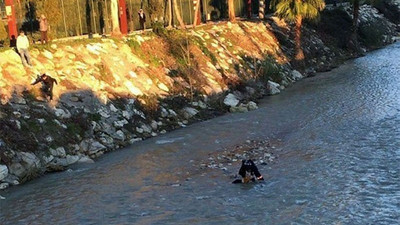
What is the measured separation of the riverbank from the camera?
65.9 feet

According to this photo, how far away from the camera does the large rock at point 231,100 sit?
28500mm

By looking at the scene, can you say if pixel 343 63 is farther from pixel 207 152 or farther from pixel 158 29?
pixel 207 152

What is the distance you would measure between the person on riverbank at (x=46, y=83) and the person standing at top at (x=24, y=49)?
1.23 metres

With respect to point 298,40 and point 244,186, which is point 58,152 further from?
point 298,40

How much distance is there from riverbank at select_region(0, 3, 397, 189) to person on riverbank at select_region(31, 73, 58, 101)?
308mm

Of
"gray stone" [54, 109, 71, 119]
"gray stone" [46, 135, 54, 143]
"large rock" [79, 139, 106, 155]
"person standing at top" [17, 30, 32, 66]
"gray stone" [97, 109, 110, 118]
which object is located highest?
"person standing at top" [17, 30, 32, 66]

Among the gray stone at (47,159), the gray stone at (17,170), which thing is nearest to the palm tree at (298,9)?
the gray stone at (47,159)

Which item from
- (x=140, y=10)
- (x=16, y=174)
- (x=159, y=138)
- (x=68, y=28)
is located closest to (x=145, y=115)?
(x=159, y=138)

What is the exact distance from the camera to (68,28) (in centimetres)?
3250

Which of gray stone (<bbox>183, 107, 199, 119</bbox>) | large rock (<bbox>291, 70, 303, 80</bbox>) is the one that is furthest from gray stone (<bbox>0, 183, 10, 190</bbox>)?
large rock (<bbox>291, 70, 303, 80</bbox>)

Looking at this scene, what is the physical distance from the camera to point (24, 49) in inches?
910

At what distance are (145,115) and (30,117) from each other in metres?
5.82

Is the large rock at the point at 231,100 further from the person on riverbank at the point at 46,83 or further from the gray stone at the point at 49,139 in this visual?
the gray stone at the point at 49,139

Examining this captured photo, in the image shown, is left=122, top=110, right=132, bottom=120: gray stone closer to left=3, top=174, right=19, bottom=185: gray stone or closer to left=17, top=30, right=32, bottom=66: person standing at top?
Result: left=17, top=30, right=32, bottom=66: person standing at top
